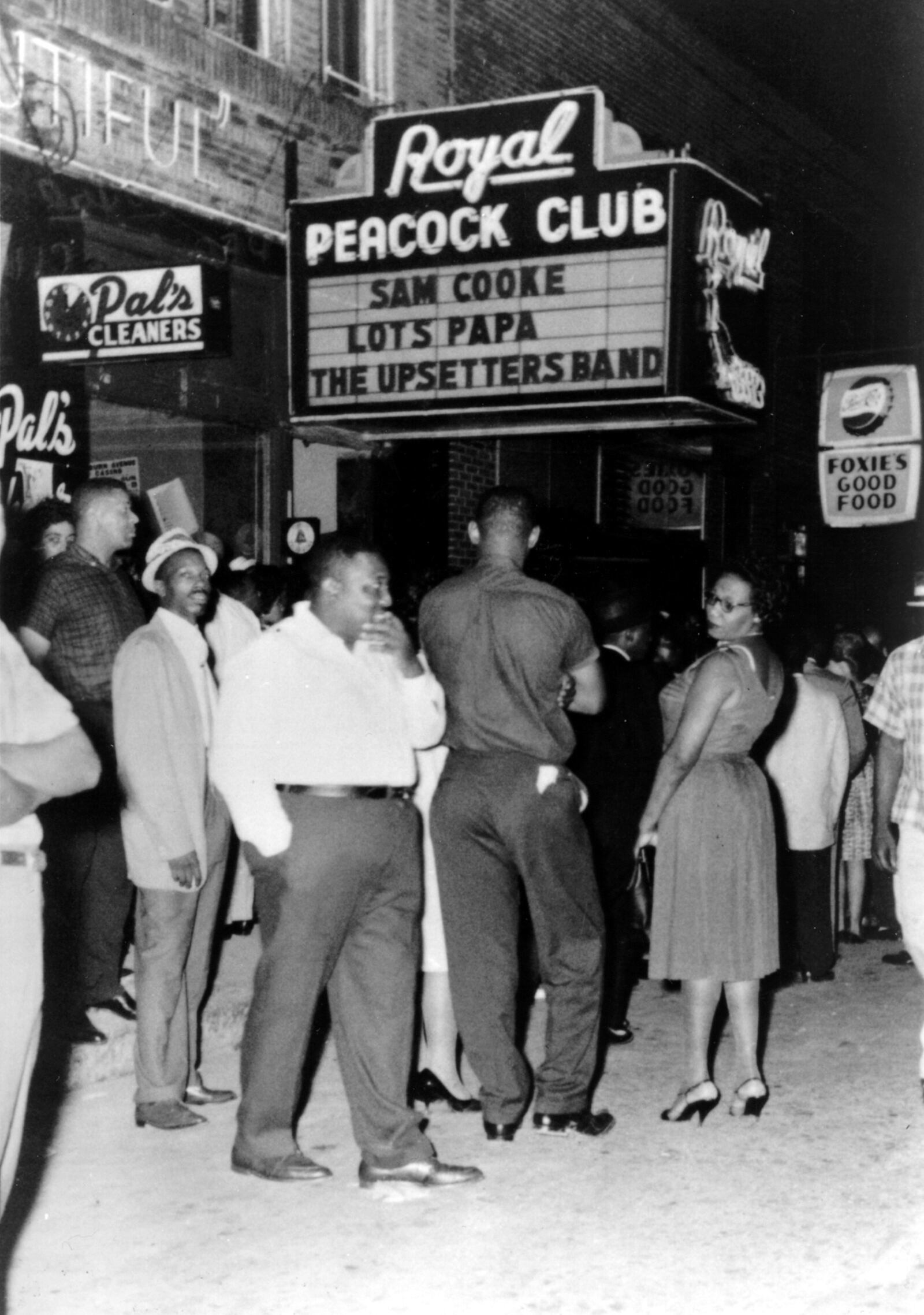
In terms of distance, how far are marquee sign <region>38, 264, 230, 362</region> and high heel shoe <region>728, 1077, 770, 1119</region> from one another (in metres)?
5.00

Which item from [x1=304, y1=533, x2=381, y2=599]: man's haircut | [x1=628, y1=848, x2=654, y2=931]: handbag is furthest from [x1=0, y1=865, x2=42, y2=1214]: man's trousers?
[x1=628, y1=848, x2=654, y2=931]: handbag

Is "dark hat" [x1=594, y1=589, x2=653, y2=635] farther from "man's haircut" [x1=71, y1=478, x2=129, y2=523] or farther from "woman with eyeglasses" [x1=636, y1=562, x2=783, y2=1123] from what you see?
"man's haircut" [x1=71, y1=478, x2=129, y2=523]

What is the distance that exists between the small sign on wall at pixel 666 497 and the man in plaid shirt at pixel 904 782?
1139 centimetres

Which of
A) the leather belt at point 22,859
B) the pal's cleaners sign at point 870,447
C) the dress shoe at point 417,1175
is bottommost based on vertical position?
the dress shoe at point 417,1175

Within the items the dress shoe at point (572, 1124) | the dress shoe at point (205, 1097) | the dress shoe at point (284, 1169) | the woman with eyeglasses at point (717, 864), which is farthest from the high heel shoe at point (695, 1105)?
the dress shoe at point (205, 1097)

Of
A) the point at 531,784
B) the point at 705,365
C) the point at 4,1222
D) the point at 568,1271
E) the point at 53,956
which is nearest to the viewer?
the point at 568,1271

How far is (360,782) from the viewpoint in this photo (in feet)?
16.7

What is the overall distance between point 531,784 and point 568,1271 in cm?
173

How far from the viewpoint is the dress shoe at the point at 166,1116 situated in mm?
5840

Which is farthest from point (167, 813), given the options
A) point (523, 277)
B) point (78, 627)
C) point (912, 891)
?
point (523, 277)

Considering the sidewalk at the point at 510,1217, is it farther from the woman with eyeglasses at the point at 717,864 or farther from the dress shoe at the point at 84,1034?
the woman with eyeglasses at the point at 717,864

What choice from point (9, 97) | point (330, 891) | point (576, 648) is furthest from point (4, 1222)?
point (9, 97)

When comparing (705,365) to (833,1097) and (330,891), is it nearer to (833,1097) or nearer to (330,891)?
(833,1097)

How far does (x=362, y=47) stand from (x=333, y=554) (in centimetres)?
853
